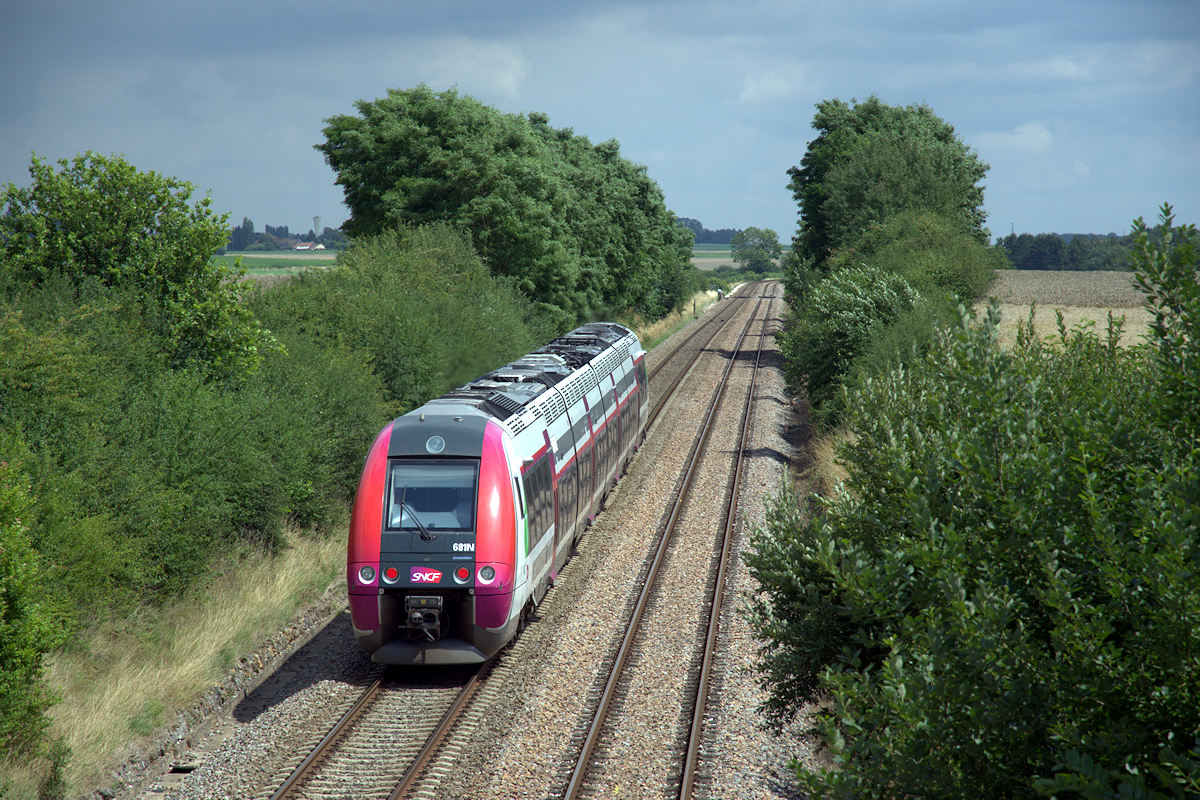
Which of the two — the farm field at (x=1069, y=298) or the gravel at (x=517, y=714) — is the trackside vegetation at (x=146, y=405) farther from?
the farm field at (x=1069, y=298)

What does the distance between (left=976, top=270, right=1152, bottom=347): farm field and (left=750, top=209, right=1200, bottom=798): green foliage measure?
26.0 metres

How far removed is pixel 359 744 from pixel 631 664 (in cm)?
380

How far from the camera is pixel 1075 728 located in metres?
4.12

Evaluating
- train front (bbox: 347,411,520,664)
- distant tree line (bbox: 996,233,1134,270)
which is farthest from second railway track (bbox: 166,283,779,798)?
distant tree line (bbox: 996,233,1134,270)

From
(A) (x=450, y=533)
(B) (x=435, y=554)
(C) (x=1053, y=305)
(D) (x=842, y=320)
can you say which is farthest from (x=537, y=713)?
(C) (x=1053, y=305)

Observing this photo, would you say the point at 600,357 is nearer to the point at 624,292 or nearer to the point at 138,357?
the point at 138,357

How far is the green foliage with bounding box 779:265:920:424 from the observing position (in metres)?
25.5

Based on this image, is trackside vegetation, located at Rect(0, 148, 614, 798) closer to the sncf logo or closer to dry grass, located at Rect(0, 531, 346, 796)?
dry grass, located at Rect(0, 531, 346, 796)

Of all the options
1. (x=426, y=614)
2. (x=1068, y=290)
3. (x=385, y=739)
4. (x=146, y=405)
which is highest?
(x=1068, y=290)

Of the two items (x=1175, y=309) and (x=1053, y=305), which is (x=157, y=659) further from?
(x=1053, y=305)

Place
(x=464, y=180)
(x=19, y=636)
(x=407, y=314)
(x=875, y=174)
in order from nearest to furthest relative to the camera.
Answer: (x=19, y=636) → (x=407, y=314) → (x=464, y=180) → (x=875, y=174)

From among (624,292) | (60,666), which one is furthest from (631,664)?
(624,292)

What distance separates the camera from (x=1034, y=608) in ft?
17.3

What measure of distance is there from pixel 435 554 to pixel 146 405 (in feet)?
19.5
